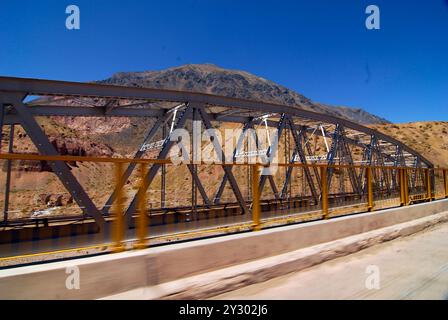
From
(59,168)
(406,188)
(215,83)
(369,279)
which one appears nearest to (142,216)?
(369,279)

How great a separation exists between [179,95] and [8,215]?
11137mm

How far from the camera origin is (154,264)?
170 inches

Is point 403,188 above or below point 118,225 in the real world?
above

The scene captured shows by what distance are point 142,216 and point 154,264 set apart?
685 millimetres

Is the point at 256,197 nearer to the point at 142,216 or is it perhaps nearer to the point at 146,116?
the point at 142,216

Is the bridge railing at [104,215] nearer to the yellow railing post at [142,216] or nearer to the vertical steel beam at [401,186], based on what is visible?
the yellow railing post at [142,216]

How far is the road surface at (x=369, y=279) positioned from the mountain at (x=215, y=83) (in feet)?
→ 478

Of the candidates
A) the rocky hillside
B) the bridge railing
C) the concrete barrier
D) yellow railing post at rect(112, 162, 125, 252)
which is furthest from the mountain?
yellow railing post at rect(112, 162, 125, 252)

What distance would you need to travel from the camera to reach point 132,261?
411 cm

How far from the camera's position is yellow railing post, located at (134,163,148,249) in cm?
452

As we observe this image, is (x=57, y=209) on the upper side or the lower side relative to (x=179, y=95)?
lower

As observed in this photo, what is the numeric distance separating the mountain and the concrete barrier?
146m
